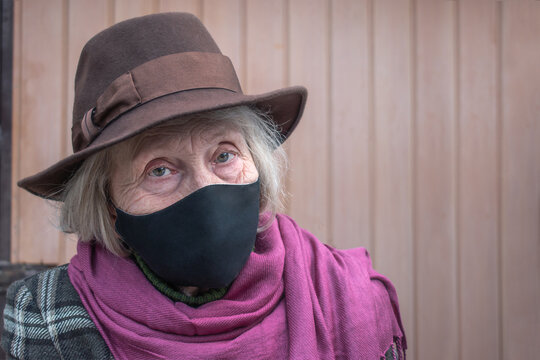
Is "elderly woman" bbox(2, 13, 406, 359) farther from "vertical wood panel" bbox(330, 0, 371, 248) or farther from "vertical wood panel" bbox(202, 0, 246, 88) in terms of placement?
"vertical wood panel" bbox(202, 0, 246, 88)

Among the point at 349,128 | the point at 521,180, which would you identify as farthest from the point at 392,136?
the point at 521,180

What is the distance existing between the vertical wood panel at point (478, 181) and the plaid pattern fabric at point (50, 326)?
1.86m

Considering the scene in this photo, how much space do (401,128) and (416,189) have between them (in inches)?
13.6

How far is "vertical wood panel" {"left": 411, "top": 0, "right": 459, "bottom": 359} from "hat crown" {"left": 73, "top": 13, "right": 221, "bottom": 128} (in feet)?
4.78

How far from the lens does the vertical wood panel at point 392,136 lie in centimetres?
226

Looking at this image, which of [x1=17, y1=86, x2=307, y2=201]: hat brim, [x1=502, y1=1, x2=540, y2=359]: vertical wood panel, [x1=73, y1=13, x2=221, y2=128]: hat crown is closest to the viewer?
[x1=17, y1=86, x2=307, y2=201]: hat brim

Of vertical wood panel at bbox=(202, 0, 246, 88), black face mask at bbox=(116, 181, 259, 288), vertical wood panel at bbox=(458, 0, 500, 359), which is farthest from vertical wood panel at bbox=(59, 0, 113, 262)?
vertical wood panel at bbox=(458, 0, 500, 359)

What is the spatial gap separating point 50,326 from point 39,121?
139cm

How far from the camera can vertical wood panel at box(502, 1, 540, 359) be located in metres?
2.21

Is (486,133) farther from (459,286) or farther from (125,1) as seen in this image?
(125,1)

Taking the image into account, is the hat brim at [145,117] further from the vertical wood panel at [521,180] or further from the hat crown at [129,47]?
the vertical wood panel at [521,180]

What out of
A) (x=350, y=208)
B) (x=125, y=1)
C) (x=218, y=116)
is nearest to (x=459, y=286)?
(x=350, y=208)

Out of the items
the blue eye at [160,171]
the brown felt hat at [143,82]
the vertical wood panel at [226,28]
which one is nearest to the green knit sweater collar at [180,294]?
the blue eye at [160,171]

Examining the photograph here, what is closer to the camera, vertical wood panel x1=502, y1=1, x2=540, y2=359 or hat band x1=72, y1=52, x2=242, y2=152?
hat band x1=72, y1=52, x2=242, y2=152
